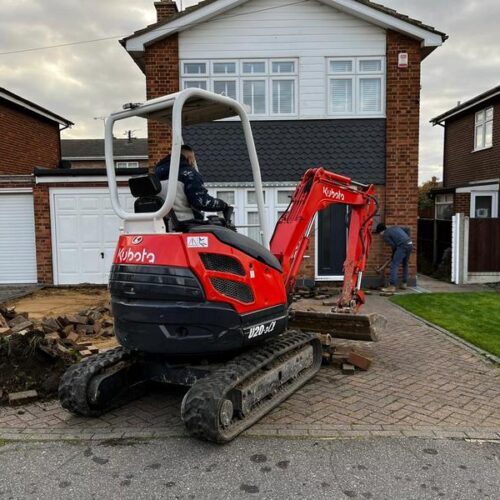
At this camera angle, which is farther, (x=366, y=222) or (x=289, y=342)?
(x=366, y=222)

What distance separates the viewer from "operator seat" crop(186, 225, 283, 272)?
13.7 feet

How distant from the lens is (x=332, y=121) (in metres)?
12.0

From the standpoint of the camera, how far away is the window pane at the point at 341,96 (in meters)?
12.0

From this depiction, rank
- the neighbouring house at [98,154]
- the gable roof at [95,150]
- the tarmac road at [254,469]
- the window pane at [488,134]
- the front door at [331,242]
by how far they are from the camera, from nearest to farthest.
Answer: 1. the tarmac road at [254,469]
2. the front door at [331,242]
3. the window pane at [488,134]
4. the neighbouring house at [98,154]
5. the gable roof at [95,150]

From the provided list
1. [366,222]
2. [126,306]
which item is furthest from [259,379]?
[366,222]

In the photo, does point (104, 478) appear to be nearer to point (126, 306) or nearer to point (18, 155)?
point (126, 306)

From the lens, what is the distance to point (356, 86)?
1197 centimetres

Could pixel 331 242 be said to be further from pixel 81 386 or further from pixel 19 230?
pixel 81 386

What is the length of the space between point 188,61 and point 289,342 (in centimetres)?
888

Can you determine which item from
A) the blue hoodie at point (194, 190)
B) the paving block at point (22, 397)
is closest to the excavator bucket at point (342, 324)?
the blue hoodie at point (194, 190)

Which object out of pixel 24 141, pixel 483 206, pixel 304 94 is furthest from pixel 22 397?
pixel 483 206

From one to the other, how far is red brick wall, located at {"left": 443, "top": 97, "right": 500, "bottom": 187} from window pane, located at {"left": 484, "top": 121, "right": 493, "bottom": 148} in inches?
9.3

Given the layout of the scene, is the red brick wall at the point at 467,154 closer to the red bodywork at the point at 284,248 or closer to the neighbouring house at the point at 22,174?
the red bodywork at the point at 284,248

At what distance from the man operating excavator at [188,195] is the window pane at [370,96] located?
866 centimetres
